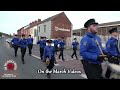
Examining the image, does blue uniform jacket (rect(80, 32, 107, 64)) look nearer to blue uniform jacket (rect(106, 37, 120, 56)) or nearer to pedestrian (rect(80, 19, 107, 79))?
pedestrian (rect(80, 19, 107, 79))

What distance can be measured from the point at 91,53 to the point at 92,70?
329mm

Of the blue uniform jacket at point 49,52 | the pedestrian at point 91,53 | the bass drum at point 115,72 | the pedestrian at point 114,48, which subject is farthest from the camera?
the blue uniform jacket at point 49,52

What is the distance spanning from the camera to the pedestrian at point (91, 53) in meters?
4.49

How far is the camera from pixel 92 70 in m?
4.54

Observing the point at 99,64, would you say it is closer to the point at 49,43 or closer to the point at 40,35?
the point at 49,43

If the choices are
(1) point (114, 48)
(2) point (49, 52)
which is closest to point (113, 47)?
(1) point (114, 48)

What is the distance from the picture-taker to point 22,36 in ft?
37.3

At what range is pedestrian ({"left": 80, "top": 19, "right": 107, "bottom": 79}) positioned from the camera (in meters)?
4.49

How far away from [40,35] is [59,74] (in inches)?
294

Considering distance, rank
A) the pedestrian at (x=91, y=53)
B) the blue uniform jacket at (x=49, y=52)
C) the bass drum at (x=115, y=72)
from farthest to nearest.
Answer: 1. the blue uniform jacket at (x=49, y=52)
2. the pedestrian at (x=91, y=53)
3. the bass drum at (x=115, y=72)

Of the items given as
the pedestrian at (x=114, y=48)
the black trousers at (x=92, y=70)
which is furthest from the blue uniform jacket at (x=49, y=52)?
the black trousers at (x=92, y=70)

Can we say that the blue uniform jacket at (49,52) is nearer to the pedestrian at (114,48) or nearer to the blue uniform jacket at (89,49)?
the pedestrian at (114,48)

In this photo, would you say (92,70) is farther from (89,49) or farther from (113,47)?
(113,47)
